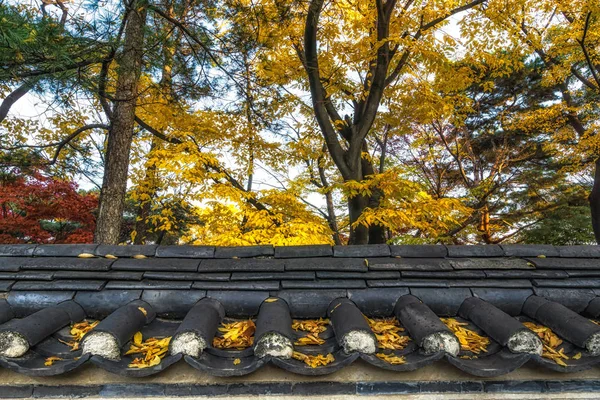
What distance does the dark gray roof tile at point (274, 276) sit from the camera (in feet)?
7.05

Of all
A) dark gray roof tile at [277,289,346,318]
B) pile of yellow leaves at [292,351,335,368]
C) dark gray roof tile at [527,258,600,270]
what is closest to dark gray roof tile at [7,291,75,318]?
dark gray roof tile at [277,289,346,318]

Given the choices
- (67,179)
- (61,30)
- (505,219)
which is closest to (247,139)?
(67,179)

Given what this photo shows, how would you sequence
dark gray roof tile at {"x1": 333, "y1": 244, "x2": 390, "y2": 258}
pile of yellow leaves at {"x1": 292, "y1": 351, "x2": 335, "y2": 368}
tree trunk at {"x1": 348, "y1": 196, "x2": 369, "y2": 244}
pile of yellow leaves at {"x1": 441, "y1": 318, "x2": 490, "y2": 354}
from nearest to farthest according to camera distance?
pile of yellow leaves at {"x1": 292, "y1": 351, "x2": 335, "y2": 368}
pile of yellow leaves at {"x1": 441, "y1": 318, "x2": 490, "y2": 354}
dark gray roof tile at {"x1": 333, "y1": 244, "x2": 390, "y2": 258}
tree trunk at {"x1": 348, "y1": 196, "x2": 369, "y2": 244}

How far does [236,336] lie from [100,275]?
111cm

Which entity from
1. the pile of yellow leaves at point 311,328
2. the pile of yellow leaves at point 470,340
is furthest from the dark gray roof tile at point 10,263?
the pile of yellow leaves at point 470,340


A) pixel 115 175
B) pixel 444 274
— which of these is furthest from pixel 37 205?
pixel 444 274

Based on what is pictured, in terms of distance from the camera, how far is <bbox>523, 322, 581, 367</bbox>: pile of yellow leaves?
4.77ft

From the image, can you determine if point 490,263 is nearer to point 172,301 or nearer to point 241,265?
point 241,265

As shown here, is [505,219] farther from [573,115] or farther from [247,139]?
[247,139]

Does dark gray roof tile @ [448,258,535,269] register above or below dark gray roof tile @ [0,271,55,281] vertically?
above

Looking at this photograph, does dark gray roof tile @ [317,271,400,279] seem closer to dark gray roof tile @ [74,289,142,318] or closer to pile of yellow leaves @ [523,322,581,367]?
pile of yellow leaves @ [523,322,581,367]

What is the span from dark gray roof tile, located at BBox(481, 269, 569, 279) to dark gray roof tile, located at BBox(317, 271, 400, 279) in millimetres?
652

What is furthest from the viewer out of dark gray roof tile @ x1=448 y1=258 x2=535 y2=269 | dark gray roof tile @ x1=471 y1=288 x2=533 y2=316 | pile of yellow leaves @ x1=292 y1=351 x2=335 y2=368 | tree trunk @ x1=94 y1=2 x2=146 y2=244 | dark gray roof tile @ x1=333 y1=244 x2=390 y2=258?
tree trunk @ x1=94 y1=2 x2=146 y2=244

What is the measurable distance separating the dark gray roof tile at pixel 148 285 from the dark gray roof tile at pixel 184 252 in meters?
0.28
